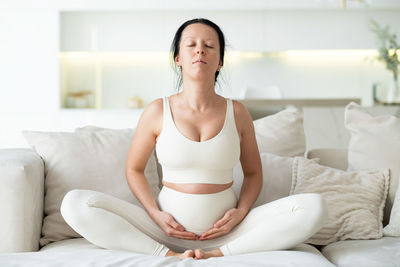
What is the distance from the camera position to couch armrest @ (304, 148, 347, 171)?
2.22 meters

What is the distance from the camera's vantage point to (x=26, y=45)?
5707mm

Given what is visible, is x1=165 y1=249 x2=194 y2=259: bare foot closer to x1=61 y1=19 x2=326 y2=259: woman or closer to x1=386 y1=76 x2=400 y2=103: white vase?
x1=61 y1=19 x2=326 y2=259: woman

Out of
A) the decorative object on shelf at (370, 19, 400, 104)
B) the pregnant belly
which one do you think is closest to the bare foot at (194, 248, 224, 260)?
the pregnant belly

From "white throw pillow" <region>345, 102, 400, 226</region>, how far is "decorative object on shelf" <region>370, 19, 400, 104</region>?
11.1 ft

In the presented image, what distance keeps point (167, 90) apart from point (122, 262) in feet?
A: 16.2

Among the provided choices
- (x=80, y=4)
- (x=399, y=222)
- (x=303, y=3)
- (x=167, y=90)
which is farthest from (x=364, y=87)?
(x=399, y=222)

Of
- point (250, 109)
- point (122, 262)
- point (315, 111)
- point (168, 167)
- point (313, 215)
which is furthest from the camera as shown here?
point (315, 111)

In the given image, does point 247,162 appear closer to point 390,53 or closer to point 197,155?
point 197,155

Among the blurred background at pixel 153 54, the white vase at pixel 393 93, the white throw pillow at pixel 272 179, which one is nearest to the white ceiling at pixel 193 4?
the blurred background at pixel 153 54

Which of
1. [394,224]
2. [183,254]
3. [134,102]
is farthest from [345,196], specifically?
[134,102]

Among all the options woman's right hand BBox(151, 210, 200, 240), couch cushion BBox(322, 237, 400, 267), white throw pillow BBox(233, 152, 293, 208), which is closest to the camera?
couch cushion BBox(322, 237, 400, 267)

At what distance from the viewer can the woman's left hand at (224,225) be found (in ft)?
5.23

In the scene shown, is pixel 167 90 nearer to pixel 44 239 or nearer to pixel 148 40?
pixel 148 40

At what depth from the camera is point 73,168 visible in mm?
1865
